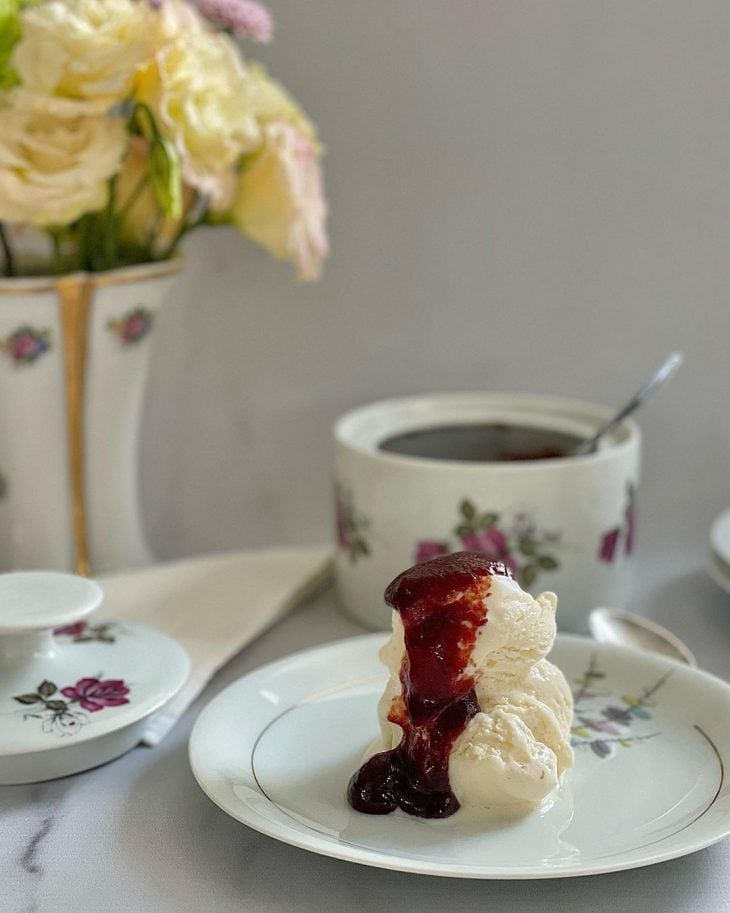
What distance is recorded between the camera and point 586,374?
1118 millimetres

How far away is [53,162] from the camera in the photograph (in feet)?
Answer: 2.65

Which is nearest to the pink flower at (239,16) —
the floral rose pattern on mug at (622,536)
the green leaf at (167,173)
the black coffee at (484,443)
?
the green leaf at (167,173)

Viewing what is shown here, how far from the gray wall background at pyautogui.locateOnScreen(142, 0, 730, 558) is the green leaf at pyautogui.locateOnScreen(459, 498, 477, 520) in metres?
0.31

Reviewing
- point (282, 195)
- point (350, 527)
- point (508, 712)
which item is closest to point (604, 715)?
point (508, 712)

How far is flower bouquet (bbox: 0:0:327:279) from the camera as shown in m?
0.79

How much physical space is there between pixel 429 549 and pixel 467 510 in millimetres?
38

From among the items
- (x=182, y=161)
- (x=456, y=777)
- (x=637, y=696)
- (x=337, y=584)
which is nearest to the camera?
(x=456, y=777)

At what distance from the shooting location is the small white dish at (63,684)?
25.0 inches

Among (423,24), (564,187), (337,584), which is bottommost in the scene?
(337,584)

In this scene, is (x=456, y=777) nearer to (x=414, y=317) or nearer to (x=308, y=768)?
(x=308, y=768)

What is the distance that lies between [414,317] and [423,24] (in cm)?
26

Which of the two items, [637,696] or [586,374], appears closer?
[637,696]

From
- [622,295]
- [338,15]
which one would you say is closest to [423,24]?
[338,15]

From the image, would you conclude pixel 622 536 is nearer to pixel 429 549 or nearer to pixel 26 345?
pixel 429 549
